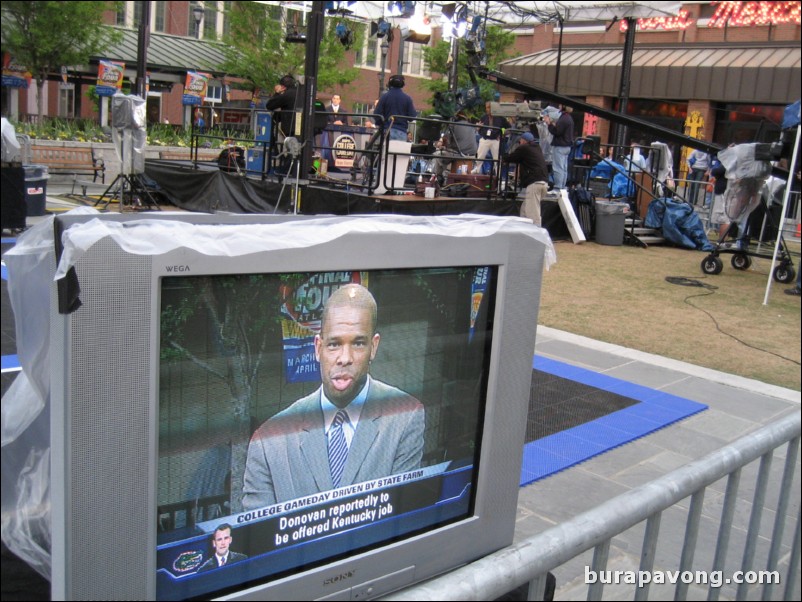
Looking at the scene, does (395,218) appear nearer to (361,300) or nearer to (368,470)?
(361,300)

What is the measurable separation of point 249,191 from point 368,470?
12368 millimetres

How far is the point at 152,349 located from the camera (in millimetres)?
2133

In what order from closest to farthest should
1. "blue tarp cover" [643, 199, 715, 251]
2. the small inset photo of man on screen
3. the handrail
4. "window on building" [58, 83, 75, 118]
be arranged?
the handrail, the small inset photo of man on screen, "blue tarp cover" [643, 199, 715, 251], "window on building" [58, 83, 75, 118]

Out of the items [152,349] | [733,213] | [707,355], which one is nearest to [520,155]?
[733,213]

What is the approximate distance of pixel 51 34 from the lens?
6.91 meters

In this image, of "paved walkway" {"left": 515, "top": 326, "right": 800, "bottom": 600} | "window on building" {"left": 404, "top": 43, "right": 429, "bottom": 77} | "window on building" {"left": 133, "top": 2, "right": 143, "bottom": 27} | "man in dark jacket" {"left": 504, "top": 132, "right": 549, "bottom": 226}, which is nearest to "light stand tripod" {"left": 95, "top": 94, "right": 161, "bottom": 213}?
"man in dark jacket" {"left": 504, "top": 132, "right": 549, "bottom": 226}

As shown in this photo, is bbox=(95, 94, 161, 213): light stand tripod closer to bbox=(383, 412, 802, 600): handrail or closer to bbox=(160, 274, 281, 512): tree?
bbox=(160, 274, 281, 512): tree

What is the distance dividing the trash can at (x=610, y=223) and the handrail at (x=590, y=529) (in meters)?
13.6

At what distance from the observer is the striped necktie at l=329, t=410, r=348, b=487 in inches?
102

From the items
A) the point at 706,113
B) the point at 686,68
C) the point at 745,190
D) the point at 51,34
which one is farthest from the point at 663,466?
the point at 706,113

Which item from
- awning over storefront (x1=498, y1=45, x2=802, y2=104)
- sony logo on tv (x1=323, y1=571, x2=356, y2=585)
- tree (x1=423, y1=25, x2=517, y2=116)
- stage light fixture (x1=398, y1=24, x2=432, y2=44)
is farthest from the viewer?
tree (x1=423, y1=25, x2=517, y2=116)

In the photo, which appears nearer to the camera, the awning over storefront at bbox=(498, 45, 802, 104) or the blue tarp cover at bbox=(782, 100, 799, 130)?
the blue tarp cover at bbox=(782, 100, 799, 130)


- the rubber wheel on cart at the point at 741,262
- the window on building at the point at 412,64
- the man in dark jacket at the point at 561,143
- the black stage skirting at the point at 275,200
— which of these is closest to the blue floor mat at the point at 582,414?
the black stage skirting at the point at 275,200

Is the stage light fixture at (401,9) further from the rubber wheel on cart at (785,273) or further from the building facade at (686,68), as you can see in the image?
the rubber wheel on cart at (785,273)
